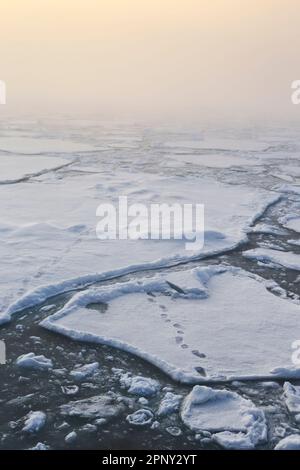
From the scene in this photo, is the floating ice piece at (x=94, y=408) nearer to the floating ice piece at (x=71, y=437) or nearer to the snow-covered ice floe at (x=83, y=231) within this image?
the floating ice piece at (x=71, y=437)

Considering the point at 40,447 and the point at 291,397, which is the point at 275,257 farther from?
the point at 40,447

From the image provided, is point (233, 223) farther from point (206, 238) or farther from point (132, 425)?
point (132, 425)

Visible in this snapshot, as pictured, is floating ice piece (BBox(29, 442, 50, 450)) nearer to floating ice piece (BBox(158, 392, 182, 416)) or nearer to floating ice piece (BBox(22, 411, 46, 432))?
floating ice piece (BBox(22, 411, 46, 432))

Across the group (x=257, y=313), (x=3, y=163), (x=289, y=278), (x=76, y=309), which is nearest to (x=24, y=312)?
(x=76, y=309)

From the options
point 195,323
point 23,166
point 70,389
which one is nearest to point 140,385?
point 70,389

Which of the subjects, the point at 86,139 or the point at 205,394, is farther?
the point at 86,139

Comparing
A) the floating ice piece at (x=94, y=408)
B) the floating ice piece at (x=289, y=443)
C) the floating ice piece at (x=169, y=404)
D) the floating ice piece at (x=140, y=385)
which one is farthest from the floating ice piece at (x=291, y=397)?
the floating ice piece at (x=94, y=408)
